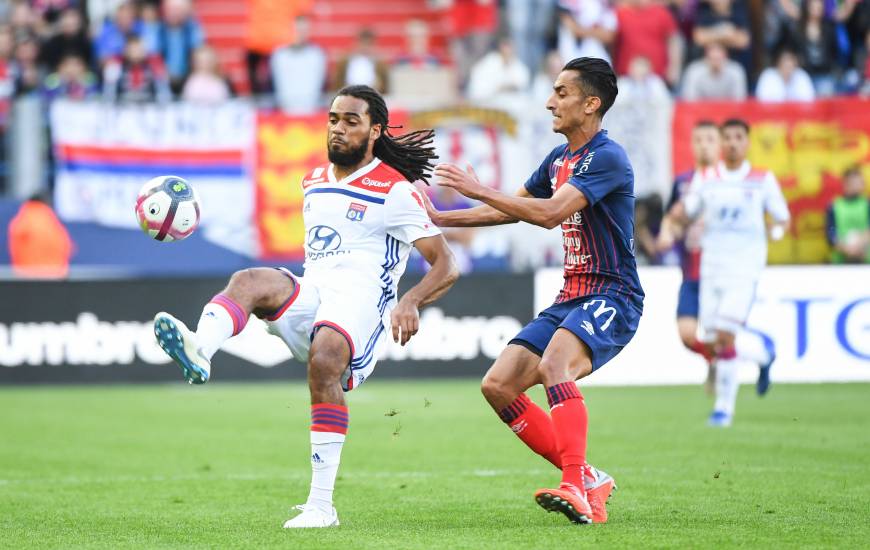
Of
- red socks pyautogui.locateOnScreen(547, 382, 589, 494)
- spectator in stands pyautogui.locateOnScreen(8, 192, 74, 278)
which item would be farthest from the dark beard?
spectator in stands pyautogui.locateOnScreen(8, 192, 74, 278)

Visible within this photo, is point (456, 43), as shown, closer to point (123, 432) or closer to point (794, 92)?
point (794, 92)

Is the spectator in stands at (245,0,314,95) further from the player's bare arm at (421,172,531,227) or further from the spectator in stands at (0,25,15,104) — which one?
the player's bare arm at (421,172,531,227)

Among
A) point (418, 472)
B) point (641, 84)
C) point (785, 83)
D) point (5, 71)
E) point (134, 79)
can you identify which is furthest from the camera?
point (5, 71)

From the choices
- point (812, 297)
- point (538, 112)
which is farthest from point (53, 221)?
point (812, 297)

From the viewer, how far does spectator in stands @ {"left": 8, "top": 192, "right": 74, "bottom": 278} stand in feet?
58.7

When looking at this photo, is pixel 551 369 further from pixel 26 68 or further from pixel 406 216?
pixel 26 68

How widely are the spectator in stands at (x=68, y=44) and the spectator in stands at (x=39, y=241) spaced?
2.47 meters

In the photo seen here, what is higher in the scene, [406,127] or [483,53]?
[483,53]

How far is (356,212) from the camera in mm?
7305

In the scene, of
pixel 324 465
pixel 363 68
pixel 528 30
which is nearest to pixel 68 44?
pixel 363 68

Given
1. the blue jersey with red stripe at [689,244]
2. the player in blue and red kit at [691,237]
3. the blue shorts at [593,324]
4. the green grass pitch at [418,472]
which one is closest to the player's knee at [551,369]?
the blue shorts at [593,324]

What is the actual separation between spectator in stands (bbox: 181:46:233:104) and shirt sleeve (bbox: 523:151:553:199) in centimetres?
1209

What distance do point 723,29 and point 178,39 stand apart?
24.8ft

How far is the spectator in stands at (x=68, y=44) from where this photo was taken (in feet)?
65.5
